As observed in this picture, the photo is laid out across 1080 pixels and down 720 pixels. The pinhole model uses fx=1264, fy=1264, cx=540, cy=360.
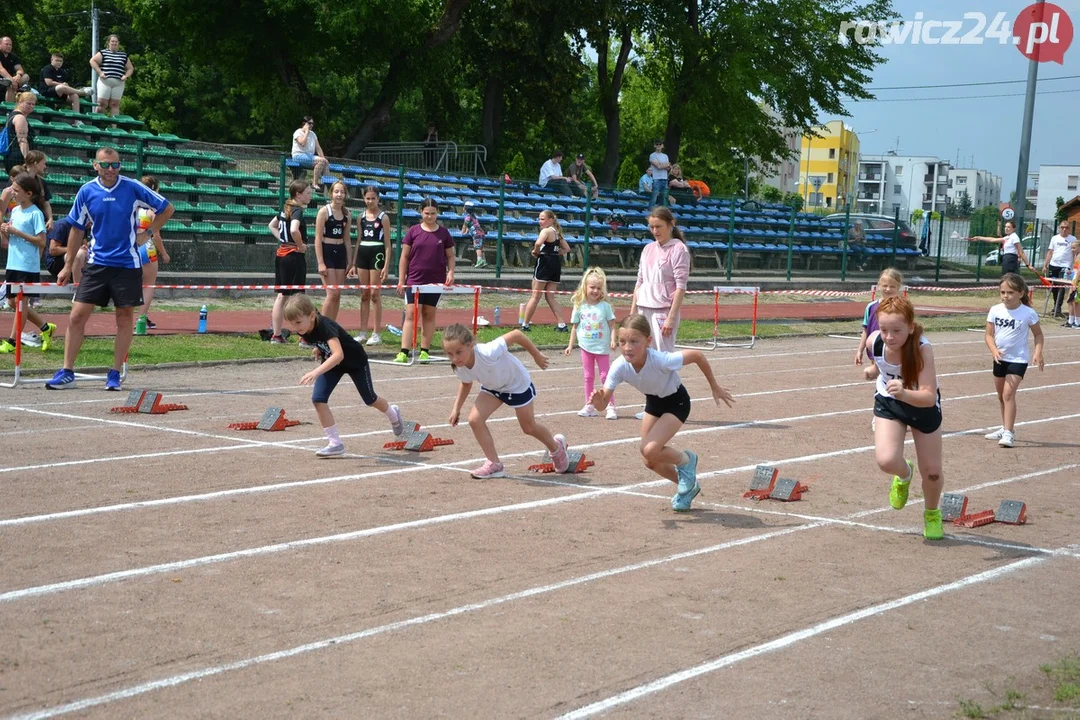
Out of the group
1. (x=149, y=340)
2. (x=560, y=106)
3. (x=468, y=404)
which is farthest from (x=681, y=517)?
(x=560, y=106)

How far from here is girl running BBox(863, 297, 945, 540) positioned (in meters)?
7.86

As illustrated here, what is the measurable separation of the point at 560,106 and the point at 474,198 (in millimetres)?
14810

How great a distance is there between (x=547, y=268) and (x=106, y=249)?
33.3 feet

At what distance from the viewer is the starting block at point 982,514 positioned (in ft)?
28.2

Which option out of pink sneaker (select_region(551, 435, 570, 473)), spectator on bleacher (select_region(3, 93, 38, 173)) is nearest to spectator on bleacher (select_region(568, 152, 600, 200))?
spectator on bleacher (select_region(3, 93, 38, 173))

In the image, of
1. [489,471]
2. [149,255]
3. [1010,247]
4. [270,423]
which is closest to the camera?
[489,471]

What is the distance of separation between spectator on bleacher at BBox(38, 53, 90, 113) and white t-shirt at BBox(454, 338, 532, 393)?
20074mm

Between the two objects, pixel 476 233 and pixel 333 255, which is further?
pixel 476 233

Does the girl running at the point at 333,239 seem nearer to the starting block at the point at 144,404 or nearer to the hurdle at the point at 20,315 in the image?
the hurdle at the point at 20,315

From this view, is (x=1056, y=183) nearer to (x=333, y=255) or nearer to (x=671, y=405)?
(x=333, y=255)

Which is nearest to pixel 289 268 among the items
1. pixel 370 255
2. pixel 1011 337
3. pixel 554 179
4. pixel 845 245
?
pixel 370 255

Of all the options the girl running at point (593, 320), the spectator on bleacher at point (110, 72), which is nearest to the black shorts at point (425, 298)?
the girl running at point (593, 320)

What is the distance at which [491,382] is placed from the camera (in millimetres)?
9656

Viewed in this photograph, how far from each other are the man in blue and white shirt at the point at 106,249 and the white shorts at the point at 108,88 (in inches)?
611
